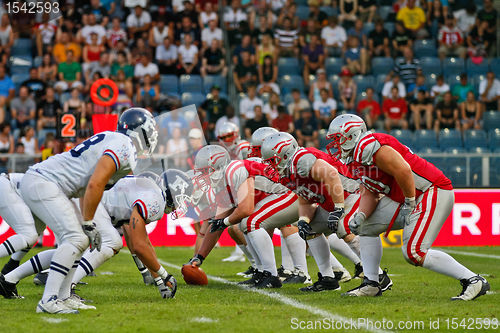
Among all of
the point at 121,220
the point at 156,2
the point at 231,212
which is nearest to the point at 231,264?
the point at 231,212

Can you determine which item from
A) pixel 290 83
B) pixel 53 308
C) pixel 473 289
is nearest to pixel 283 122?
pixel 290 83

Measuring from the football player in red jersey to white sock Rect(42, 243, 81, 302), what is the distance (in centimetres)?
250

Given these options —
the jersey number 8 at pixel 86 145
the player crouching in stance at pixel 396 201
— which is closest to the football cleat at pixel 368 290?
the player crouching in stance at pixel 396 201

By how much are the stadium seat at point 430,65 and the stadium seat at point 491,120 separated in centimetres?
190

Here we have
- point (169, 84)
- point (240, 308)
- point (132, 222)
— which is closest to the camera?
point (240, 308)

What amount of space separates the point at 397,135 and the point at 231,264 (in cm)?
610

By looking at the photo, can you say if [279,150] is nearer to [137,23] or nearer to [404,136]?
[404,136]

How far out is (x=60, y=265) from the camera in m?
6.29

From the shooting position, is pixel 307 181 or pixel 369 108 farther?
pixel 369 108

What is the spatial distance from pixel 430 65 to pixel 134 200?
12.8 metres

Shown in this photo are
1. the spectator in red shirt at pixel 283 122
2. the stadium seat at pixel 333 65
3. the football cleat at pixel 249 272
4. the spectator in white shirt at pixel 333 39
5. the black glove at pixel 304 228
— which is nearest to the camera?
the black glove at pixel 304 228

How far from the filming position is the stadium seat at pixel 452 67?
18672 mm

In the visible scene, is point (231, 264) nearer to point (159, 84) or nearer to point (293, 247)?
point (293, 247)

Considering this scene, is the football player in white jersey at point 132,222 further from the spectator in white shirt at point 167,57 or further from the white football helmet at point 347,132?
the spectator in white shirt at point 167,57
